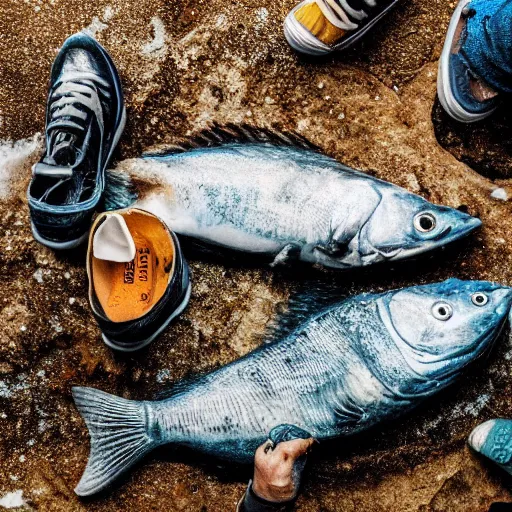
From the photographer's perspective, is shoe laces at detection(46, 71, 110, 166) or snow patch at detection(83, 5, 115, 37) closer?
shoe laces at detection(46, 71, 110, 166)

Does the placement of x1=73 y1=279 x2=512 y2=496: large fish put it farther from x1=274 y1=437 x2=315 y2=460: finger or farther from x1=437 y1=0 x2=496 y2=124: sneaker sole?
x1=437 y1=0 x2=496 y2=124: sneaker sole

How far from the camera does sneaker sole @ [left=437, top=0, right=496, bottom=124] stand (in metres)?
3.62

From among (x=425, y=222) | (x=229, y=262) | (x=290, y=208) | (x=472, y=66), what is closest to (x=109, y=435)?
(x=229, y=262)

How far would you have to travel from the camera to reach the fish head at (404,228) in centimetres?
333

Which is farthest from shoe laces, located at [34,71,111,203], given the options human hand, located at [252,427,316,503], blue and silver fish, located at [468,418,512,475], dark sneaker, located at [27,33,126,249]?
blue and silver fish, located at [468,418,512,475]

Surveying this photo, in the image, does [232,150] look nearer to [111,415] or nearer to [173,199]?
[173,199]

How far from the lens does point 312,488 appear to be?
11.4 ft

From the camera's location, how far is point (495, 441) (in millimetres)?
3396

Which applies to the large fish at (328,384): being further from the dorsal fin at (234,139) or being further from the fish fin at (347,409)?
the dorsal fin at (234,139)

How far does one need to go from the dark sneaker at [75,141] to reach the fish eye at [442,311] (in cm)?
158

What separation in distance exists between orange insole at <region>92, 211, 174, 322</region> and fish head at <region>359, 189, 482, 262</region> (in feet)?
2.96

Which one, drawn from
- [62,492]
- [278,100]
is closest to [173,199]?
[278,100]

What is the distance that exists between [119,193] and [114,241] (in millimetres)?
279

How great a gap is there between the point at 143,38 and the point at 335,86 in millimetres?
993
